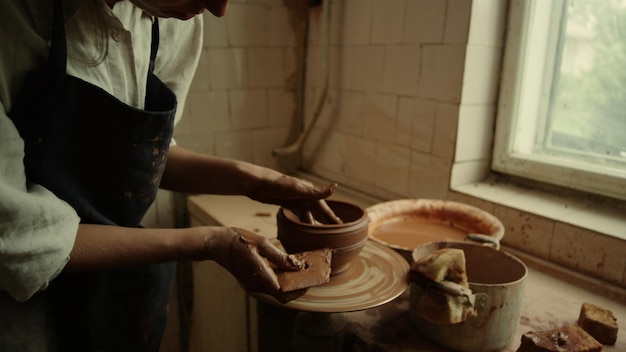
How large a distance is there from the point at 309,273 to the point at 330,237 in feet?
0.45

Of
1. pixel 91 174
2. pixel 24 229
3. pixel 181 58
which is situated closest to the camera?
pixel 24 229

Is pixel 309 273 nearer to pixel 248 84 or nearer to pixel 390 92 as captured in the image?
pixel 390 92

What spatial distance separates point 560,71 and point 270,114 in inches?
49.6

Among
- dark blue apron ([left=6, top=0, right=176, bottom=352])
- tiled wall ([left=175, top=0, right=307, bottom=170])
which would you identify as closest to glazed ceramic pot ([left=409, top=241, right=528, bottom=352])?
dark blue apron ([left=6, top=0, right=176, bottom=352])

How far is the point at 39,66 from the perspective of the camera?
2.80 feet

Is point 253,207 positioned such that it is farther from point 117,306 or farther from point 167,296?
point 117,306

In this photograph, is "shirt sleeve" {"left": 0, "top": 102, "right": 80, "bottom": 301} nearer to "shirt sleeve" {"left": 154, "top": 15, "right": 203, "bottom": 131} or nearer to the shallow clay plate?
"shirt sleeve" {"left": 154, "top": 15, "right": 203, "bottom": 131}

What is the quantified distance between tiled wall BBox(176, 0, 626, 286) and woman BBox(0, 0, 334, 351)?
2.24 ft

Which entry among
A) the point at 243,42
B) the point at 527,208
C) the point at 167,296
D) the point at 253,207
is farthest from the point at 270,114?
the point at 527,208

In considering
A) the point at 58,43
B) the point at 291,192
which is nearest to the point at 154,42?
the point at 58,43

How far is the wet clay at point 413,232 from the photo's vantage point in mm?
1331

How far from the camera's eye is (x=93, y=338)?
3.76ft

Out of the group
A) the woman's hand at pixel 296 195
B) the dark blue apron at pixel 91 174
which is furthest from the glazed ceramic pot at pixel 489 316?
the dark blue apron at pixel 91 174

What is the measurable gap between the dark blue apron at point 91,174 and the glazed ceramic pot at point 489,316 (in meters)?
0.69
